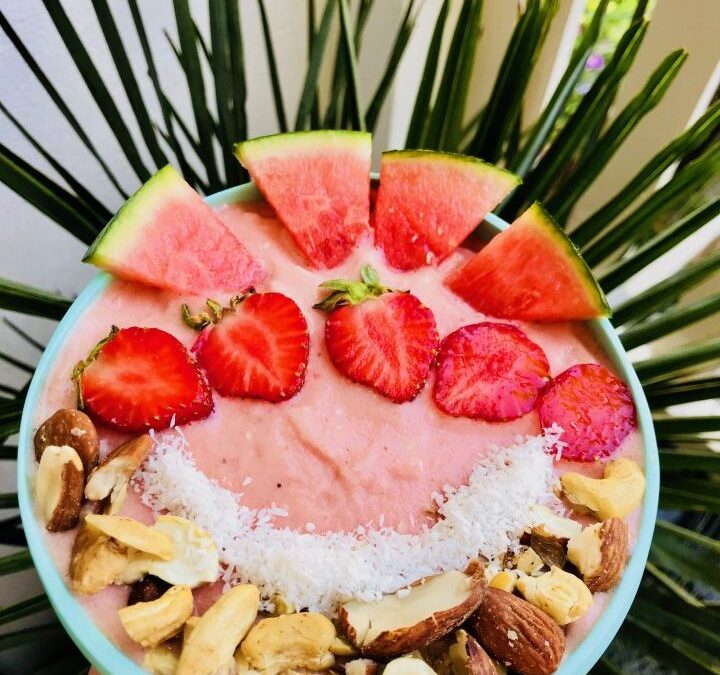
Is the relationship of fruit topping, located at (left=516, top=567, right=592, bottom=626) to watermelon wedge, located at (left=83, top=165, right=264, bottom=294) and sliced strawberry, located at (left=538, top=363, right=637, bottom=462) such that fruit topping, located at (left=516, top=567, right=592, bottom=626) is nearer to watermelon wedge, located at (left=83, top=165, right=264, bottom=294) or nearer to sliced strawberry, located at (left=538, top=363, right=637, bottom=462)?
sliced strawberry, located at (left=538, top=363, right=637, bottom=462)

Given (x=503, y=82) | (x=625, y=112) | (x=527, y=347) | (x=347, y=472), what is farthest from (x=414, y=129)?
(x=347, y=472)

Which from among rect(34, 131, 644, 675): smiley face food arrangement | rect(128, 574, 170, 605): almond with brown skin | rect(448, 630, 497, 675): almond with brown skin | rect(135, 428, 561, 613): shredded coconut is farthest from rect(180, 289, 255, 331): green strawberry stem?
→ rect(448, 630, 497, 675): almond with brown skin

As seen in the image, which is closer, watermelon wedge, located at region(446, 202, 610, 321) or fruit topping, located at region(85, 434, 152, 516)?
fruit topping, located at region(85, 434, 152, 516)

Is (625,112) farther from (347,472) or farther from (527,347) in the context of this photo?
(347,472)

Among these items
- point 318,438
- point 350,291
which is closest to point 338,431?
point 318,438

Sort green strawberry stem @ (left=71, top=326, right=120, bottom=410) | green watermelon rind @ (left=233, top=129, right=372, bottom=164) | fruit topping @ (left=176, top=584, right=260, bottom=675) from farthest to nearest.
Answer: green watermelon rind @ (left=233, top=129, right=372, bottom=164) → green strawberry stem @ (left=71, top=326, right=120, bottom=410) → fruit topping @ (left=176, top=584, right=260, bottom=675)
